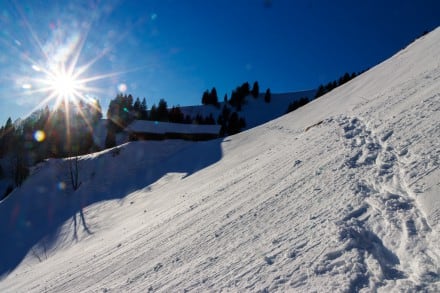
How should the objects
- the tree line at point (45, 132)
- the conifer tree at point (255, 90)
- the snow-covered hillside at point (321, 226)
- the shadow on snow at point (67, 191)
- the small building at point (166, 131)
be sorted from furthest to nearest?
the conifer tree at point (255, 90)
the tree line at point (45, 132)
the small building at point (166, 131)
the shadow on snow at point (67, 191)
the snow-covered hillside at point (321, 226)

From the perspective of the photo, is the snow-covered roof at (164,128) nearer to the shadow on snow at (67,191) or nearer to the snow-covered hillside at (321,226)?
the shadow on snow at (67,191)

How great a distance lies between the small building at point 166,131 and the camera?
43250mm

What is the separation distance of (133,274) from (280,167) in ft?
19.3


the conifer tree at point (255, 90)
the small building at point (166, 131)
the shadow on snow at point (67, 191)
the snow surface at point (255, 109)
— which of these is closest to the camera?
the shadow on snow at point (67, 191)

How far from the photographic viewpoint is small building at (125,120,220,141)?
142ft

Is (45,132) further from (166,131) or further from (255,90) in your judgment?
(255,90)

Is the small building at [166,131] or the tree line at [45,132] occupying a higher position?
the tree line at [45,132]

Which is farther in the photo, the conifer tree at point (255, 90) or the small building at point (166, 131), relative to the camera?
the conifer tree at point (255, 90)

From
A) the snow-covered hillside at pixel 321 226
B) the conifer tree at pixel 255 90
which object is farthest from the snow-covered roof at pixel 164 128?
the conifer tree at pixel 255 90

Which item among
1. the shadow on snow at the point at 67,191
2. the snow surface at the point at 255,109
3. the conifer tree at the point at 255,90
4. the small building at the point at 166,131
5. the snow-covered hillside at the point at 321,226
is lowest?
the snow-covered hillside at the point at 321,226

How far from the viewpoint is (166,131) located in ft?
143

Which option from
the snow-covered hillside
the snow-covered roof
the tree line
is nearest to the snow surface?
the tree line

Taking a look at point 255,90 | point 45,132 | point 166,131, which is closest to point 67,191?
point 166,131

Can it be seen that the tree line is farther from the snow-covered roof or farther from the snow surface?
the snow surface
